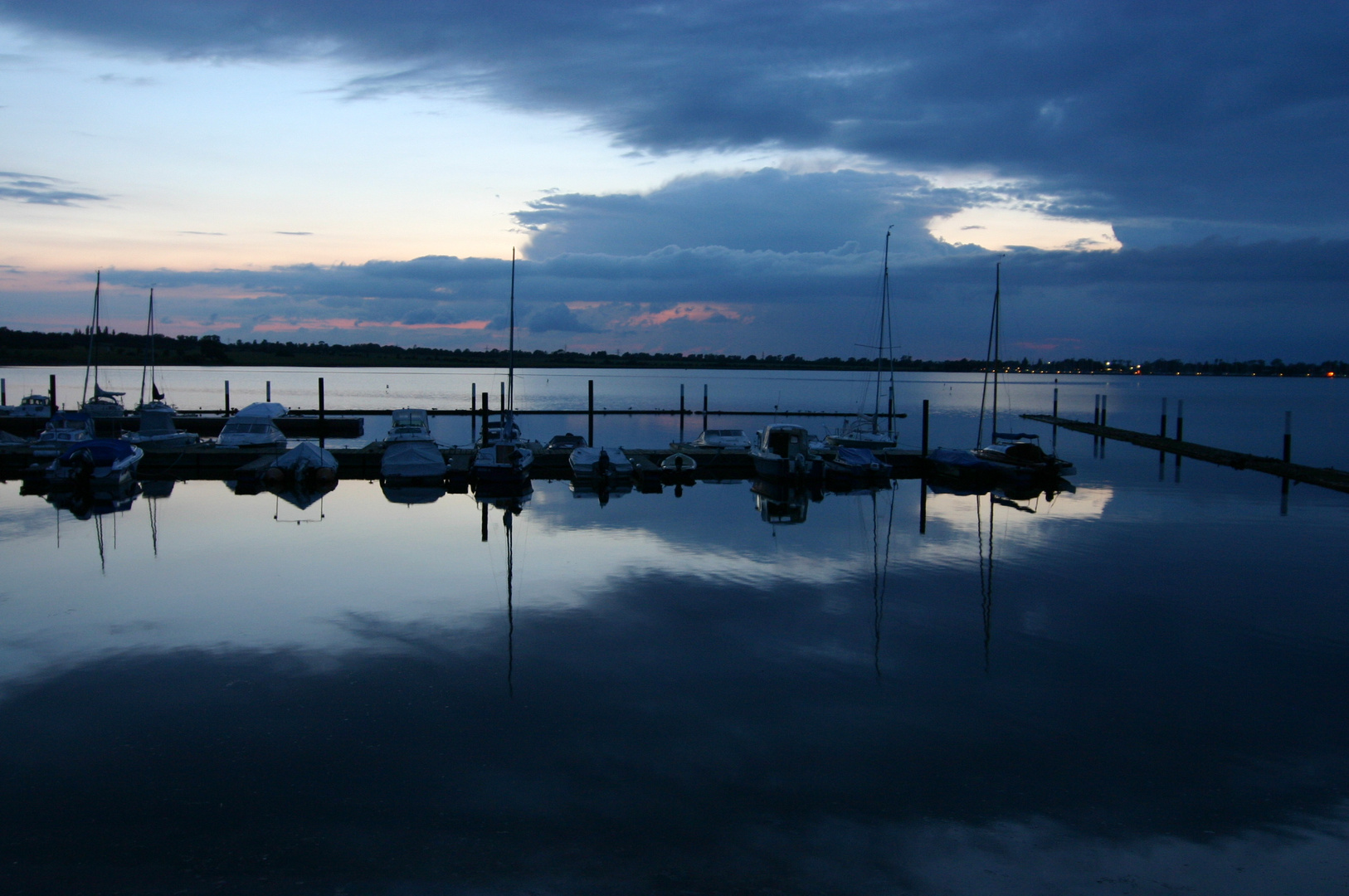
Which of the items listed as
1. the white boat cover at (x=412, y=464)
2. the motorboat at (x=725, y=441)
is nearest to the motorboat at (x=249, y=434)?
the white boat cover at (x=412, y=464)

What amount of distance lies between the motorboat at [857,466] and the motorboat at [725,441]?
4.29 metres

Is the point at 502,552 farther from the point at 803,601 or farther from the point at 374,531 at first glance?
the point at 803,601

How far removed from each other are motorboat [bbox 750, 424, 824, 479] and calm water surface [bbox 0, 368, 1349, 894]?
10984 millimetres

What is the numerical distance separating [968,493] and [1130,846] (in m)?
27.1

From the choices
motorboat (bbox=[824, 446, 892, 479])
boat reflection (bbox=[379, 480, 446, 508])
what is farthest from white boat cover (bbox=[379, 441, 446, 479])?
motorboat (bbox=[824, 446, 892, 479])

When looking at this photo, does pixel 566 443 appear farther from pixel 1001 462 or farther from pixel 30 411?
pixel 30 411

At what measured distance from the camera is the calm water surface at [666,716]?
775 cm

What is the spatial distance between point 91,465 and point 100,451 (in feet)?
1.97

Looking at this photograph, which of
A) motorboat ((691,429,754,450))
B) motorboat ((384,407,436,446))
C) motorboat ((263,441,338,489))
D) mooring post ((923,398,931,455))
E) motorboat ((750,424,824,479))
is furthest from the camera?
motorboat ((384,407,436,446))

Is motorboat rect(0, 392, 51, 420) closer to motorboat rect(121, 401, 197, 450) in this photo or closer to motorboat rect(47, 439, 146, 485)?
motorboat rect(121, 401, 197, 450)

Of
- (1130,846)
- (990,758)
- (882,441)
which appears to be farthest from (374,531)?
(882,441)

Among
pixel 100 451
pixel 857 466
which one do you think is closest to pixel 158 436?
pixel 100 451

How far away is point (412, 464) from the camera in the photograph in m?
33.1

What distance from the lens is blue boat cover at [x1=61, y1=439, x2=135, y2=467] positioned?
1212 inches
